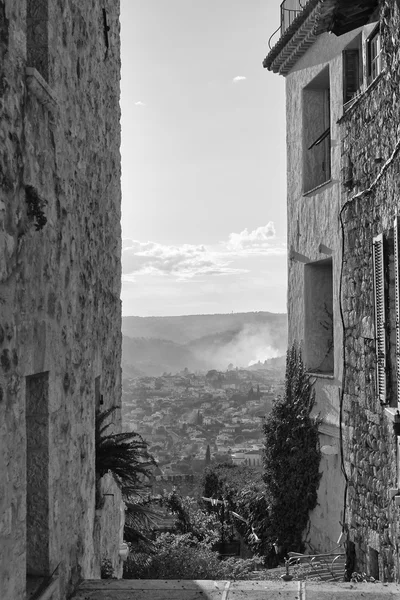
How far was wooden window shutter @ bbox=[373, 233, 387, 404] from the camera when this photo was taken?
7168 mm

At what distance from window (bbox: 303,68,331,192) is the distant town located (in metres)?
11.4

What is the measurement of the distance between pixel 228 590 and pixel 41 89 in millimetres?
3583

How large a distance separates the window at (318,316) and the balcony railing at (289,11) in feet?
13.0

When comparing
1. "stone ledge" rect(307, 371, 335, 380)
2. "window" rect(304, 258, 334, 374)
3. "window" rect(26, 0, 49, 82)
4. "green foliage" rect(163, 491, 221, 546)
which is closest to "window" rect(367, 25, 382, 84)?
"window" rect(304, 258, 334, 374)

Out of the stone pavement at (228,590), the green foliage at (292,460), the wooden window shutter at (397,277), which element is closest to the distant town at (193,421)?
the green foliage at (292,460)

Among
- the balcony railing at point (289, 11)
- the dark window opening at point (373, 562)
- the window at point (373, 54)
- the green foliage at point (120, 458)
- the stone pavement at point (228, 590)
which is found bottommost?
the dark window opening at point (373, 562)

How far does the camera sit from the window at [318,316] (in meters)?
11.6

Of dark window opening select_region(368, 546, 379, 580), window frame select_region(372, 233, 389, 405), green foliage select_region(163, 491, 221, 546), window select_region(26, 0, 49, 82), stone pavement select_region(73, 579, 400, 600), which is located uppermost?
window select_region(26, 0, 49, 82)

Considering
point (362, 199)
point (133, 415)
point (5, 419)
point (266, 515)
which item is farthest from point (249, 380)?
point (5, 419)

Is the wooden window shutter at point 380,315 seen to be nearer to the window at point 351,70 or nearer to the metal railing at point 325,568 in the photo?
the metal railing at point 325,568

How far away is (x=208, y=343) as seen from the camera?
447 feet

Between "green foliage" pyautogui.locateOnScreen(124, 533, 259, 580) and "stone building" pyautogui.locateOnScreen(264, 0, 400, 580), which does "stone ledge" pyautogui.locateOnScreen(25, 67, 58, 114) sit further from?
"green foliage" pyautogui.locateOnScreen(124, 533, 259, 580)

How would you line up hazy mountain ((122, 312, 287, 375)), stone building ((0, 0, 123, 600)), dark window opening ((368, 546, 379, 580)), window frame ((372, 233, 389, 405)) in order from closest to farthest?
stone building ((0, 0, 123, 600)) → window frame ((372, 233, 389, 405)) → dark window opening ((368, 546, 379, 580)) → hazy mountain ((122, 312, 287, 375))

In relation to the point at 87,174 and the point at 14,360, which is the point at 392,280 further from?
the point at 14,360
